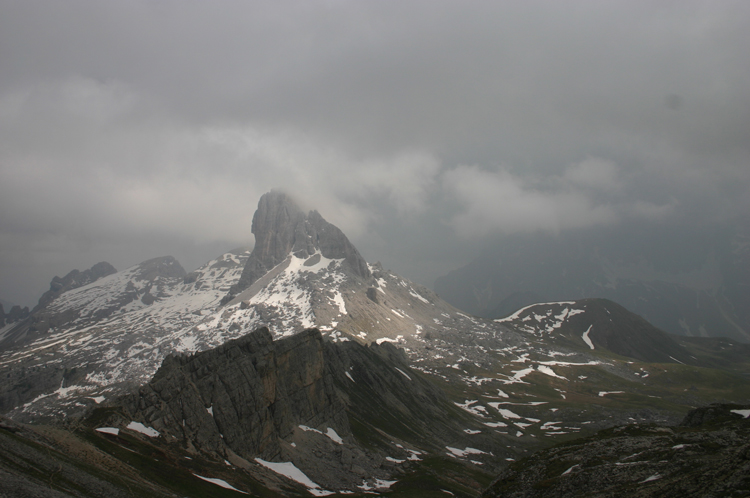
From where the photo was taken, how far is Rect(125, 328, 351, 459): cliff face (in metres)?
77.2

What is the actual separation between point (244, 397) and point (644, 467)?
248 feet

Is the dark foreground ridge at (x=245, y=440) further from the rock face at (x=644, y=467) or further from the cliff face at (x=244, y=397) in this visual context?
the rock face at (x=644, y=467)

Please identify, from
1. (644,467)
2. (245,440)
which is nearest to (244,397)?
(245,440)

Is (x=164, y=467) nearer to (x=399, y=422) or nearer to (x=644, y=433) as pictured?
(x=644, y=433)

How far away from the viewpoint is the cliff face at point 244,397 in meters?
77.2

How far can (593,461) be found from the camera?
53.0m

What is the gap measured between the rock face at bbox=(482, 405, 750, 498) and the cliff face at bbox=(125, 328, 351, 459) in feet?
170

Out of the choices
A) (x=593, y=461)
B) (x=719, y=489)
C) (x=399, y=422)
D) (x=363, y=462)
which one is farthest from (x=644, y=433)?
(x=399, y=422)

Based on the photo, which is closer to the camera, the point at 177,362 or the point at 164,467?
the point at 164,467

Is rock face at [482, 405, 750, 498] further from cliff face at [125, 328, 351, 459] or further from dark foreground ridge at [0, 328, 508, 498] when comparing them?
cliff face at [125, 328, 351, 459]

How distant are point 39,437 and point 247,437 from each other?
39.1 meters

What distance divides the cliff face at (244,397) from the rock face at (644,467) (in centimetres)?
5174

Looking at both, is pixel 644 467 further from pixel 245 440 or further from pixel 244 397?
pixel 244 397

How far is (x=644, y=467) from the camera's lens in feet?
148
